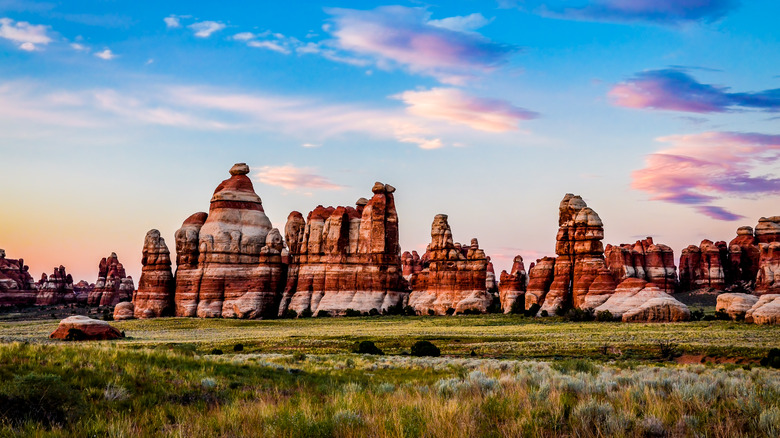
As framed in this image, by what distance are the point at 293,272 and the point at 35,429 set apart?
7560 cm

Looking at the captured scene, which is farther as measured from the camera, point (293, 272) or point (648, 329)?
point (293, 272)

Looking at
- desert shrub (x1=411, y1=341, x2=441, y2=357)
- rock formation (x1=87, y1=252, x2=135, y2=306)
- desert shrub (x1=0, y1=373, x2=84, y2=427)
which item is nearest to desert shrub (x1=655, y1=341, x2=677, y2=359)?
desert shrub (x1=411, y1=341, x2=441, y2=357)

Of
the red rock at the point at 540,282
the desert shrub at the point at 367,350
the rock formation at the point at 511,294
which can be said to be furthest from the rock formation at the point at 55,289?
the desert shrub at the point at 367,350

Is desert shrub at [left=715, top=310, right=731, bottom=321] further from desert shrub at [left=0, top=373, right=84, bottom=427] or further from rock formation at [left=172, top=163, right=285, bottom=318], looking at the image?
rock formation at [left=172, top=163, right=285, bottom=318]

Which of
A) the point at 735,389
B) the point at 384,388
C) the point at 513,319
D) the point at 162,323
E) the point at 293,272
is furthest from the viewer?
the point at 293,272

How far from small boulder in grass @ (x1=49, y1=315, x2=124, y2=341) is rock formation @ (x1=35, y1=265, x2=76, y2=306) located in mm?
105583

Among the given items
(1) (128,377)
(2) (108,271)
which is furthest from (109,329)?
(2) (108,271)

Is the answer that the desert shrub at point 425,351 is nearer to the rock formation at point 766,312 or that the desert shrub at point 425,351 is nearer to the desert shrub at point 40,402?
the desert shrub at point 40,402

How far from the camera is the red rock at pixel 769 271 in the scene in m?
79.9

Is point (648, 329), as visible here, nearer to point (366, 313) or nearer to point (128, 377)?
point (128, 377)

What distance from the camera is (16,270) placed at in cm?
13812

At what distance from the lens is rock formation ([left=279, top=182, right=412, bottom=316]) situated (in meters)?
80.4

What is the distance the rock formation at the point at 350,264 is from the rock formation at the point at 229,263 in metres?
3.50

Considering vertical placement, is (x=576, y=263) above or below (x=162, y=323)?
above
